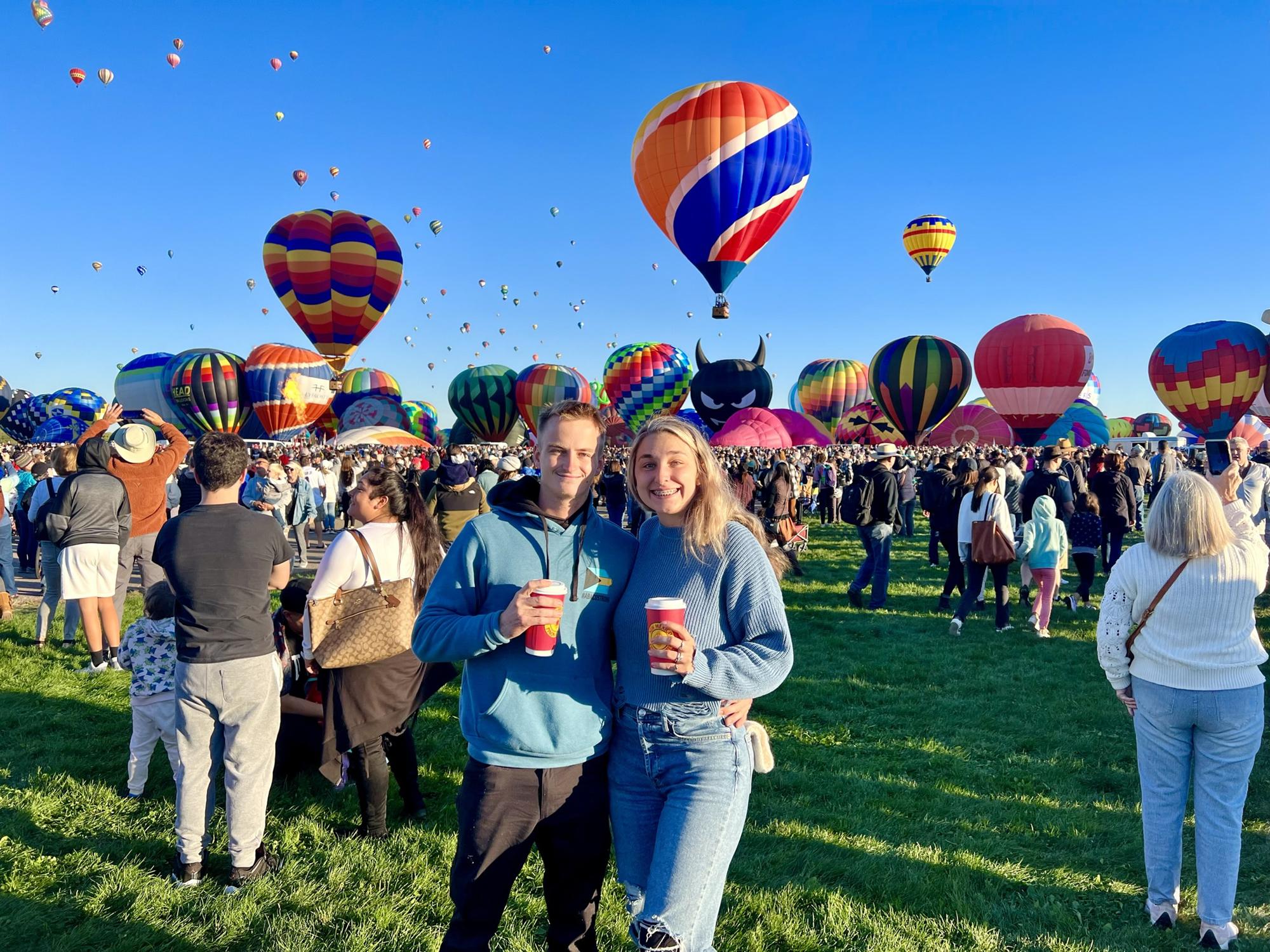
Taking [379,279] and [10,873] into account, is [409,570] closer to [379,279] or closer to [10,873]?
[10,873]

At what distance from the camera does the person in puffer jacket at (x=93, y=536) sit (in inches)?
231

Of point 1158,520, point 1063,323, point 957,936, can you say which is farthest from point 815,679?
point 1063,323

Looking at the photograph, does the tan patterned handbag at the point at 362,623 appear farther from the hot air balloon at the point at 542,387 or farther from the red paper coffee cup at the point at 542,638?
the hot air balloon at the point at 542,387

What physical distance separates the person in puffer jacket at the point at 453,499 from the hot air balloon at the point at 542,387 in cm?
2745

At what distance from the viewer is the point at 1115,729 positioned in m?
5.31

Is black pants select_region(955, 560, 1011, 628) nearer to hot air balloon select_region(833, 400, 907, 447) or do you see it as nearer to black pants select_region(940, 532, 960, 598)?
black pants select_region(940, 532, 960, 598)

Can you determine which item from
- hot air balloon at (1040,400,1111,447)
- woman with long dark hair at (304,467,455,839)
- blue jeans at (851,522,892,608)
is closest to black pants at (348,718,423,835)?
woman with long dark hair at (304,467,455,839)

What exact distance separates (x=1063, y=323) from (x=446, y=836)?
86.9ft

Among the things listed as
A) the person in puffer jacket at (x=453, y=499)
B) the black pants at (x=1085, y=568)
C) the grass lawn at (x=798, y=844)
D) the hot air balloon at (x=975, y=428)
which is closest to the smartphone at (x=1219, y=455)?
the black pants at (x=1085, y=568)

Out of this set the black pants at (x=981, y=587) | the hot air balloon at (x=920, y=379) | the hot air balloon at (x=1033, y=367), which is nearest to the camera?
the black pants at (x=981, y=587)

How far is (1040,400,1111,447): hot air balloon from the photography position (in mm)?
40531

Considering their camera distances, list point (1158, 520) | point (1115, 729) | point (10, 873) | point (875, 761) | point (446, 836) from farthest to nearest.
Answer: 1. point (1115, 729)
2. point (875, 761)
3. point (446, 836)
4. point (10, 873)
5. point (1158, 520)

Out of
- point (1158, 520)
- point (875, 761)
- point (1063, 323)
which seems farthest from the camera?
point (1063, 323)

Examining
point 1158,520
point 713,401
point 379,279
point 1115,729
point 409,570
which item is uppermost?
Answer: point 379,279
